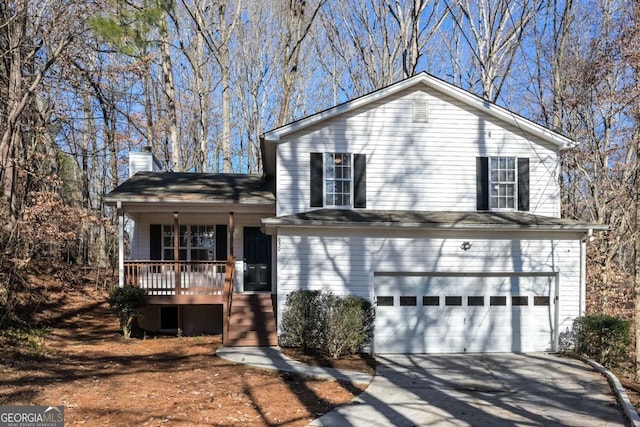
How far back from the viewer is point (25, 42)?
1255cm

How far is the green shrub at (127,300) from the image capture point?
12266 mm

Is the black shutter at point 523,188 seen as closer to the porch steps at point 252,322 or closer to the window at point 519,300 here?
the window at point 519,300

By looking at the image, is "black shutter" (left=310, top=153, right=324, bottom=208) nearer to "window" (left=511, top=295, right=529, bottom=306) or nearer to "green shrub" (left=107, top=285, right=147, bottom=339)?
"green shrub" (left=107, top=285, right=147, bottom=339)

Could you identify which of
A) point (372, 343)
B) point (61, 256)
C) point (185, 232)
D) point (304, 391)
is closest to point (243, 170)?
point (61, 256)

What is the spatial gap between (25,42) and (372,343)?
11606mm

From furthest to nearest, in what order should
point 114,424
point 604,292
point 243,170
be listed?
point 243,170, point 604,292, point 114,424

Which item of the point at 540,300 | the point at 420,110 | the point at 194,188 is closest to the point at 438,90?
the point at 420,110

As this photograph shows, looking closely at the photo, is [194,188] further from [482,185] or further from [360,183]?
[482,185]

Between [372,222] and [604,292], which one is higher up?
[372,222]

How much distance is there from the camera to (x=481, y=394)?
844 centimetres

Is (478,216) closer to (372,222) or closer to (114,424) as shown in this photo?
(372,222)

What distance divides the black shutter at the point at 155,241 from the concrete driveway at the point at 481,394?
282 inches

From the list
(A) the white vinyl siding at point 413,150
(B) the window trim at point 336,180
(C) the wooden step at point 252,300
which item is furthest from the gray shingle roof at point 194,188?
(C) the wooden step at point 252,300

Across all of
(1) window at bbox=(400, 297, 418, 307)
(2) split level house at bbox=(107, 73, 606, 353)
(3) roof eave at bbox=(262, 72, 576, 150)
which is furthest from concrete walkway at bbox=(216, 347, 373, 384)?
(3) roof eave at bbox=(262, 72, 576, 150)
